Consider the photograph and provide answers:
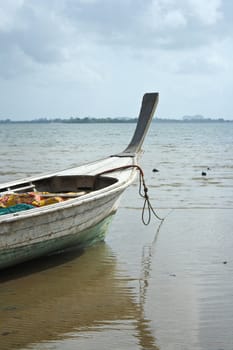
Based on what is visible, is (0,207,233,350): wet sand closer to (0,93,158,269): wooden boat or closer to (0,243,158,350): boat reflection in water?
(0,243,158,350): boat reflection in water

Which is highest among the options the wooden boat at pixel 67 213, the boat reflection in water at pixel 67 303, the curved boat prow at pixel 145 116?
the curved boat prow at pixel 145 116

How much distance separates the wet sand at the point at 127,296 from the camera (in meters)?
4.53

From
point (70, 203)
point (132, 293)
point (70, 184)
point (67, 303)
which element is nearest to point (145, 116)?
point (70, 184)

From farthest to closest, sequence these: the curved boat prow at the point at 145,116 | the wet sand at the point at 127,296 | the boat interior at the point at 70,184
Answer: the curved boat prow at the point at 145,116 < the boat interior at the point at 70,184 < the wet sand at the point at 127,296

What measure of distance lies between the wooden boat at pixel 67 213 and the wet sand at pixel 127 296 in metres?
0.32

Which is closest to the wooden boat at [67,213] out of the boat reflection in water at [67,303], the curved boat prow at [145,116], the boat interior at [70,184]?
the boat interior at [70,184]

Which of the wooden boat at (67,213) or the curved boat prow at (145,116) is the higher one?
the curved boat prow at (145,116)

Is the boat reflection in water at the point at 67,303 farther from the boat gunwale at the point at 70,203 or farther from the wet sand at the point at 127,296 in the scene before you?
the boat gunwale at the point at 70,203

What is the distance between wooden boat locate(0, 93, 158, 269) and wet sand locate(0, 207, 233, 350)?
321 millimetres

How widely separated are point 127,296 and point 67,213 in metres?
1.19

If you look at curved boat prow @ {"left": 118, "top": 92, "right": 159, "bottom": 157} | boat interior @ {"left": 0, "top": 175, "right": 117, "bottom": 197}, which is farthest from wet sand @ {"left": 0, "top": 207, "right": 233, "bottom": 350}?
curved boat prow @ {"left": 118, "top": 92, "right": 159, "bottom": 157}

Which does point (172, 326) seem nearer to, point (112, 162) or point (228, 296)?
point (228, 296)

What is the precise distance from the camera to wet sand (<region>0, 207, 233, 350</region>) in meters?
4.53

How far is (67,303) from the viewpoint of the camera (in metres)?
5.40
